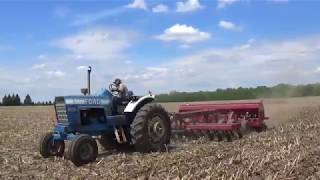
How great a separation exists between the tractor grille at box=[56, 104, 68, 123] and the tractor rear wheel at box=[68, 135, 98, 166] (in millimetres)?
940

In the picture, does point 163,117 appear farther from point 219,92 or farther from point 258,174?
point 219,92

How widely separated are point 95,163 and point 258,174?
3.73 m

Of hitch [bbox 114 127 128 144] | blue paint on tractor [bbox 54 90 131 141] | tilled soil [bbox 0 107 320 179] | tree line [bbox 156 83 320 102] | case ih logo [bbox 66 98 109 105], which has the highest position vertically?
tree line [bbox 156 83 320 102]

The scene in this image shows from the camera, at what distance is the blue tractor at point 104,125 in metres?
11.4

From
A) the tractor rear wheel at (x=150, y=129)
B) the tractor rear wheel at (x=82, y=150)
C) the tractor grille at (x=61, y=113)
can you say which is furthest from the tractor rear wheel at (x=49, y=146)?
the tractor rear wheel at (x=150, y=129)

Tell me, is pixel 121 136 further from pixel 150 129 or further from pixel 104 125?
pixel 150 129

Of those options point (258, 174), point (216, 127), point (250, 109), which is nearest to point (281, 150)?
point (258, 174)

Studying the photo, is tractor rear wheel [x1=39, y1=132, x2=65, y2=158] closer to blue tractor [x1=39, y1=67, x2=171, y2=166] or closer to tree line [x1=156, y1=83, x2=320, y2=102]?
blue tractor [x1=39, y1=67, x2=171, y2=166]

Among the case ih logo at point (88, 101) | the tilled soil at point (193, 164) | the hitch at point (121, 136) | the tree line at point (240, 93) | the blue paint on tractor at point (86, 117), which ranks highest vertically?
the tree line at point (240, 93)

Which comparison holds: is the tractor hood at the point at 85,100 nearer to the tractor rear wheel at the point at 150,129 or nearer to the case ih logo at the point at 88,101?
the case ih logo at the point at 88,101

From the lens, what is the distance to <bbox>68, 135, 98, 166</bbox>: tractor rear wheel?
10.4m

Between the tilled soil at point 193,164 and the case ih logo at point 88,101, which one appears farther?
the case ih logo at point 88,101

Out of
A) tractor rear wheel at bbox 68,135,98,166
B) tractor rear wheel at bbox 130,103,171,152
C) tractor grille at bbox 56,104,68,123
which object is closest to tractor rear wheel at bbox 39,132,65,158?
tractor grille at bbox 56,104,68,123

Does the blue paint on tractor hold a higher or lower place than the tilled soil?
higher
